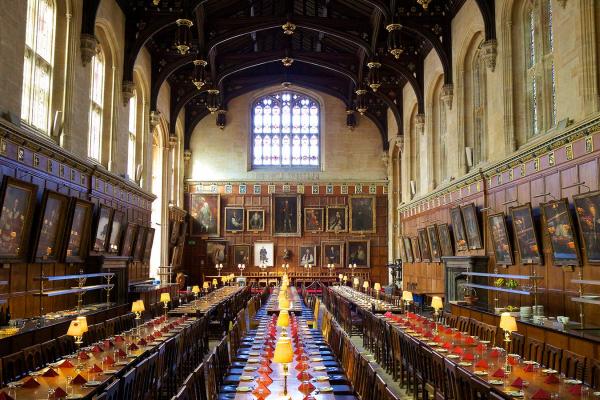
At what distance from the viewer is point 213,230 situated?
2845cm

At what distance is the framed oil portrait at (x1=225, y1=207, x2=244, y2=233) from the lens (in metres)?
28.5

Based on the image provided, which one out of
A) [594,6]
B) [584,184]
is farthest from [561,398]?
[594,6]

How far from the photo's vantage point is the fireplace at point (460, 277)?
14.2 metres

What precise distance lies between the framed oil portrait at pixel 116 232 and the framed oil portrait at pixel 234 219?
11640mm

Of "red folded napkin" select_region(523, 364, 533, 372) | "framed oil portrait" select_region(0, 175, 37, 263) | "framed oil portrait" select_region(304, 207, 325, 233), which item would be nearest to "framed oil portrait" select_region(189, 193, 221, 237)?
"framed oil portrait" select_region(304, 207, 325, 233)

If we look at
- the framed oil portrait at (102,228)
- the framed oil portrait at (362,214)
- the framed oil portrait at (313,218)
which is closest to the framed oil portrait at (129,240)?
the framed oil portrait at (102,228)

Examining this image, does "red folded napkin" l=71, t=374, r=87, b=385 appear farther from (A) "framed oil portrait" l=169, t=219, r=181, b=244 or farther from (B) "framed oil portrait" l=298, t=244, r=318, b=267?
(B) "framed oil portrait" l=298, t=244, r=318, b=267

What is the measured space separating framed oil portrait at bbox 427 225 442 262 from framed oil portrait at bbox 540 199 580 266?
7.52 metres

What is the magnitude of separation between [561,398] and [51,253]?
10253 millimetres

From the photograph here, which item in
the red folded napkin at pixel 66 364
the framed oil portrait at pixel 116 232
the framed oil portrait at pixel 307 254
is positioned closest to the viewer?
the red folded napkin at pixel 66 364

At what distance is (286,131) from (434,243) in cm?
1268

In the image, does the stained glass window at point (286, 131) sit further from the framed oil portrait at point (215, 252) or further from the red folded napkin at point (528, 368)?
the red folded napkin at point (528, 368)

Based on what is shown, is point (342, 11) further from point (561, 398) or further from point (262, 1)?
point (561, 398)

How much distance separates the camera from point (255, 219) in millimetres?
28672
